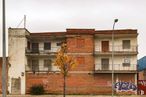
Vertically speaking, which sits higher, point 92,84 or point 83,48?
point 83,48

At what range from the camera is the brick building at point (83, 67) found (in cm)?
7019

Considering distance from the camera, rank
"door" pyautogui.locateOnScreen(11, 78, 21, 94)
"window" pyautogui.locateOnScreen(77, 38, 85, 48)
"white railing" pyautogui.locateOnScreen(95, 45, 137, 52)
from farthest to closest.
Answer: "white railing" pyautogui.locateOnScreen(95, 45, 137, 52) < "door" pyautogui.locateOnScreen(11, 78, 21, 94) < "window" pyautogui.locateOnScreen(77, 38, 85, 48)

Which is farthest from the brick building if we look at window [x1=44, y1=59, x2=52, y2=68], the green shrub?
window [x1=44, y1=59, x2=52, y2=68]

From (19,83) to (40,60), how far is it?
15.8 feet

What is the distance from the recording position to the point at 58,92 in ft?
231

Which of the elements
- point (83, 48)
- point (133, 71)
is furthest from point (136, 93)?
point (83, 48)

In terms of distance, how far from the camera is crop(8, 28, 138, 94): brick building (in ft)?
230

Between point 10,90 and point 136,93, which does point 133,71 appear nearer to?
point 136,93

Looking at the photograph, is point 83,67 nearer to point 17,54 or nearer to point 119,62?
point 119,62

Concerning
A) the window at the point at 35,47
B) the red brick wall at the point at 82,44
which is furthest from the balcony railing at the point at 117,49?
the window at the point at 35,47

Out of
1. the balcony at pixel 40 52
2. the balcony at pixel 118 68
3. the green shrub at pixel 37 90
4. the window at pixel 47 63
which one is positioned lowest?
the green shrub at pixel 37 90

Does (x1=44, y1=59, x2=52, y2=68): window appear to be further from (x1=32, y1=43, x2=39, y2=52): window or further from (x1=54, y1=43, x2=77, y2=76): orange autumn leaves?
(x1=54, y1=43, x2=77, y2=76): orange autumn leaves

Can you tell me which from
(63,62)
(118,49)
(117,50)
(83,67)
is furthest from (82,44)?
(63,62)

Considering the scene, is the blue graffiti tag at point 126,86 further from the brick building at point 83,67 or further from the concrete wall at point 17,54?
the concrete wall at point 17,54
